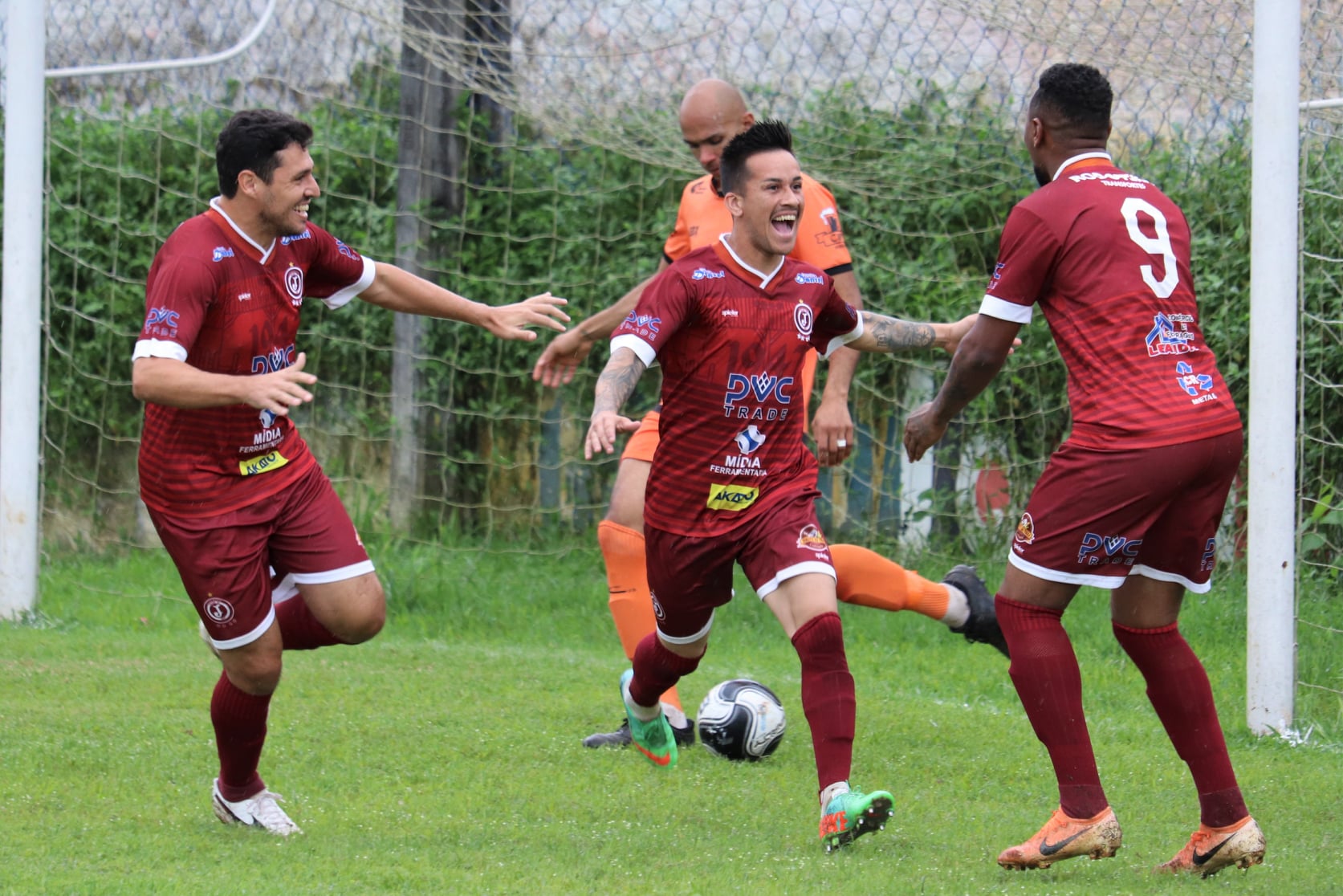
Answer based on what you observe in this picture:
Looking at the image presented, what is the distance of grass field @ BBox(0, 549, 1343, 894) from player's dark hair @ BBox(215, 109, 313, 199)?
6.10 feet

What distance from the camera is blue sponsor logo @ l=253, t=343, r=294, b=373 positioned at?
4.51 metres

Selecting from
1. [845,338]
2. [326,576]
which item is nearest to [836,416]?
[845,338]

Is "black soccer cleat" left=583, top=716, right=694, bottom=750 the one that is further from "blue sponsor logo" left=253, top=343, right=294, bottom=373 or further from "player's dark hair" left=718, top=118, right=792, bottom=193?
"player's dark hair" left=718, top=118, right=792, bottom=193

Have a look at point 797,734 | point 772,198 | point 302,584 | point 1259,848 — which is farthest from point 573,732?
point 1259,848

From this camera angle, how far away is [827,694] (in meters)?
4.29

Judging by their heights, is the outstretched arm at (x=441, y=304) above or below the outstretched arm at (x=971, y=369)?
below

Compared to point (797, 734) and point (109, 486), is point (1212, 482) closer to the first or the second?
point (797, 734)

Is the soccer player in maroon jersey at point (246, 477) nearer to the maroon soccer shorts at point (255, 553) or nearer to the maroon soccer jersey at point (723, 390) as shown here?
the maroon soccer shorts at point (255, 553)

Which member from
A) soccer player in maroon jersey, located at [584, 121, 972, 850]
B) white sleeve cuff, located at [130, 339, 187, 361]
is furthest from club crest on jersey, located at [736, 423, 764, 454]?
white sleeve cuff, located at [130, 339, 187, 361]

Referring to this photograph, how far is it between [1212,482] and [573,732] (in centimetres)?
272

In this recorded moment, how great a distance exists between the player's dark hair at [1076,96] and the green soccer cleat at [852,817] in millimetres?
1788

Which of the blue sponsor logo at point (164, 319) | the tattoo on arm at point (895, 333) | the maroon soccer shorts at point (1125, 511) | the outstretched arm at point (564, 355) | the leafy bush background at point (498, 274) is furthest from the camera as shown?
the leafy bush background at point (498, 274)

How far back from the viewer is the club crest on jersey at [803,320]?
4789 millimetres

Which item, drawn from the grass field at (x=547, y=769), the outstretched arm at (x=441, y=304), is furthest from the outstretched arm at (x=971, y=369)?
the outstretched arm at (x=441, y=304)
